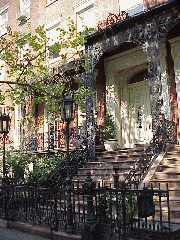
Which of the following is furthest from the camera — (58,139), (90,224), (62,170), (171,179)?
(58,139)

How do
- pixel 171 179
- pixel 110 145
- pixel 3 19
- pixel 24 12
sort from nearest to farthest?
pixel 171 179 < pixel 110 145 < pixel 24 12 < pixel 3 19

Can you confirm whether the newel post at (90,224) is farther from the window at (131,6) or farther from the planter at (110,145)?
the window at (131,6)

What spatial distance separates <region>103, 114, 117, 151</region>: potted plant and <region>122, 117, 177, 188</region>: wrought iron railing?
2.82 m

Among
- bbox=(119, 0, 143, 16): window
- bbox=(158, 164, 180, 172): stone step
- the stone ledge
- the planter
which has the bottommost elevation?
the stone ledge

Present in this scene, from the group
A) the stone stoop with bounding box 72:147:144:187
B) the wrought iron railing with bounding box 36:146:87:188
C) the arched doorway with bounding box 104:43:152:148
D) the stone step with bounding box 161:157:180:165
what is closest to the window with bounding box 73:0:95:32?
the arched doorway with bounding box 104:43:152:148

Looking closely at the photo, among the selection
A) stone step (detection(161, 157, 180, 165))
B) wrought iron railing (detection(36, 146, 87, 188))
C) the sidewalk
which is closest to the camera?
the sidewalk

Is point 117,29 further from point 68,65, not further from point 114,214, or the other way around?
point 114,214

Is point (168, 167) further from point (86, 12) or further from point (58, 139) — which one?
point (86, 12)

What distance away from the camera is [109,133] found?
43.2 feet

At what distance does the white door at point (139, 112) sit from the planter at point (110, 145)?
51.6 inches

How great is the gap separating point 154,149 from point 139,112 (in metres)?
4.44

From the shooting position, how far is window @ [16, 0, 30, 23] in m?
19.2

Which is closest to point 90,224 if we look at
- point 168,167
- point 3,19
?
point 168,167

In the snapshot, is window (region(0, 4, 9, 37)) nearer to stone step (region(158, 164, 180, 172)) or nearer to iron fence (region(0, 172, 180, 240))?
iron fence (region(0, 172, 180, 240))
